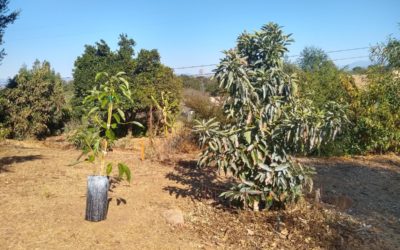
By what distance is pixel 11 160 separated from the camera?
6.46m

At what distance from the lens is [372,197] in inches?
211

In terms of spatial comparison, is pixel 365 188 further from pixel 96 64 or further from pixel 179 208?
pixel 96 64

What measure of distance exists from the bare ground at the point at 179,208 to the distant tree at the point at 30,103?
18.4 feet

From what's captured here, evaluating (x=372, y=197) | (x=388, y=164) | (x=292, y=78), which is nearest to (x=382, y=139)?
(x=388, y=164)

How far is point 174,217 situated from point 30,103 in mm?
9324

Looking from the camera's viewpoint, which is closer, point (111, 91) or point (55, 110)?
point (111, 91)

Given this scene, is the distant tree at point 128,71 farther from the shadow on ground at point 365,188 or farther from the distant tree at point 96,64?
the shadow on ground at point 365,188

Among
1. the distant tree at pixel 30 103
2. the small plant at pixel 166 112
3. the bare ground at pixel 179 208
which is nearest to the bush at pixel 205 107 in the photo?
the small plant at pixel 166 112

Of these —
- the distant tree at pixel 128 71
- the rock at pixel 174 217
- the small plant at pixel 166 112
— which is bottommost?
the rock at pixel 174 217

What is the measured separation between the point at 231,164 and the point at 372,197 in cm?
280

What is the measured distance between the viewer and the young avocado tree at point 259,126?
3748 mm

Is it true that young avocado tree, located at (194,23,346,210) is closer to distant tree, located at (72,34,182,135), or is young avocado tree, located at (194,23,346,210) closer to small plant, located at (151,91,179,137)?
small plant, located at (151,91,179,137)

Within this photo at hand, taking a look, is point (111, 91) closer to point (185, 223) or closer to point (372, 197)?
point (185, 223)

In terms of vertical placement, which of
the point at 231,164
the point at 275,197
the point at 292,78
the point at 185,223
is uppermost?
the point at 292,78
